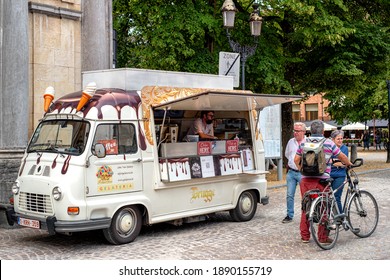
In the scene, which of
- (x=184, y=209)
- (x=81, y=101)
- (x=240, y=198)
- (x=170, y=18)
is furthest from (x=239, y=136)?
(x=170, y=18)

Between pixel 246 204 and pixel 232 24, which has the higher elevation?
pixel 232 24

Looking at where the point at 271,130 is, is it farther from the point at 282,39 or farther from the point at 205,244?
the point at 205,244

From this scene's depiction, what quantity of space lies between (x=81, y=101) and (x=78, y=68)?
5.75m

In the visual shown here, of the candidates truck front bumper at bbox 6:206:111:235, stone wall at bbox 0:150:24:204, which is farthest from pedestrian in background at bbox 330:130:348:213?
stone wall at bbox 0:150:24:204

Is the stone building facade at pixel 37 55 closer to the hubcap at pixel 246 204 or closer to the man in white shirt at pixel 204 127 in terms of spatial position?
the man in white shirt at pixel 204 127

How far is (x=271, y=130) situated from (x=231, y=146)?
23.5 feet

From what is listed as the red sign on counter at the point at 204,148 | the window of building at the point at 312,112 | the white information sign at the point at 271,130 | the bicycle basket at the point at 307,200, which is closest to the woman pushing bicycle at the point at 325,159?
the bicycle basket at the point at 307,200

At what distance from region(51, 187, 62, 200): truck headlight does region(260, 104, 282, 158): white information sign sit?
9.97 metres

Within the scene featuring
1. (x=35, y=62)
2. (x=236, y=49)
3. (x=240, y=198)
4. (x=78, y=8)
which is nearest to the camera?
(x=240, y=198)

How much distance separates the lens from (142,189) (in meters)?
8.91

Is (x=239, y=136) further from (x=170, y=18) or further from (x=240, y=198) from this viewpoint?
(x=170, y=18)

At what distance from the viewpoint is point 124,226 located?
866 cm

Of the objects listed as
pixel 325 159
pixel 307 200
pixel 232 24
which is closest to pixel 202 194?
pixel 307 200

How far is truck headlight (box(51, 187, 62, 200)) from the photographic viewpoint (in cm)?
800
